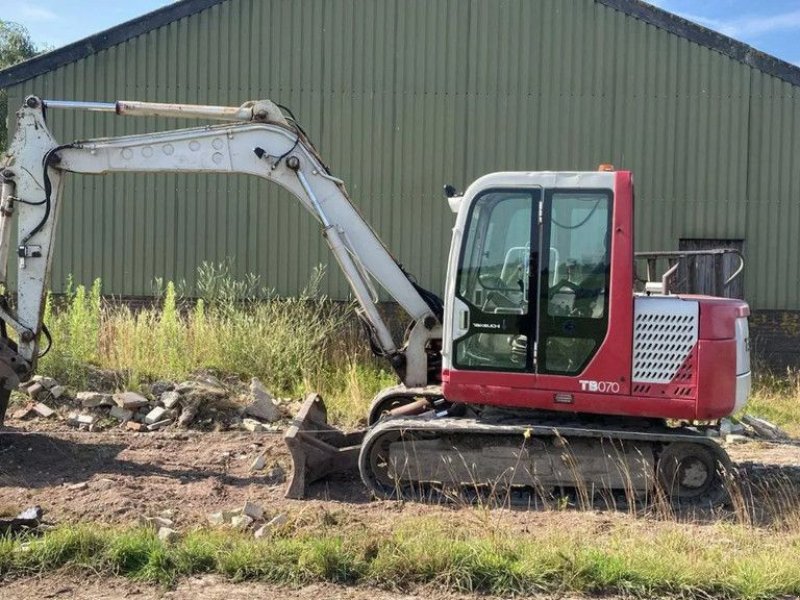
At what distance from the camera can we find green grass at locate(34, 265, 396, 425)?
9.76 metres

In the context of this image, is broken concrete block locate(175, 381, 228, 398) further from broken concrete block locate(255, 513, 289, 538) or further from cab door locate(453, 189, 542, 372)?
cab door locate(453, 189, 542, 372)

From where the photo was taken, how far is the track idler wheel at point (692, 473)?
6215mm

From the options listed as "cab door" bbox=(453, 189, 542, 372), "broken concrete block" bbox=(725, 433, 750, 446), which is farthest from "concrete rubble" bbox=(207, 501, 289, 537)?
"broken concrete block" bbox=(725, 433, 750, 446)

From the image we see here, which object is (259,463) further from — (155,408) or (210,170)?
(210,170)

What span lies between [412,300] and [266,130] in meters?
2.01

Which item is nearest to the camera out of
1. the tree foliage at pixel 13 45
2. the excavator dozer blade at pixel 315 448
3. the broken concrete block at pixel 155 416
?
the excavator dozer blade at pixel 315 448

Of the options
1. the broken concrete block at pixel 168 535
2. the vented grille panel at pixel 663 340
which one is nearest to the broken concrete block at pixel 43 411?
the broken concrete block at pixel 168 535

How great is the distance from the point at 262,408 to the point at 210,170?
3.04 meters

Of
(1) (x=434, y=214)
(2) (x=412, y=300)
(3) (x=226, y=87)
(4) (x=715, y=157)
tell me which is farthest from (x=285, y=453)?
(4) (x=715, y=157)

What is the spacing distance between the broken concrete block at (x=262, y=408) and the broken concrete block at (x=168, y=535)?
3.73m

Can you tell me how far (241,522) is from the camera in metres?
5.49

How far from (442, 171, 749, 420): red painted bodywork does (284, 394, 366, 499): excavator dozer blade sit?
1.69 m

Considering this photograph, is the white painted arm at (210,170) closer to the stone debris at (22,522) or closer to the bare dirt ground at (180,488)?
the bare dirt ground at (180,488)

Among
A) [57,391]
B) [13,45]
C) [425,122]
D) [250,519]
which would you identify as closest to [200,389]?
[57,391]
